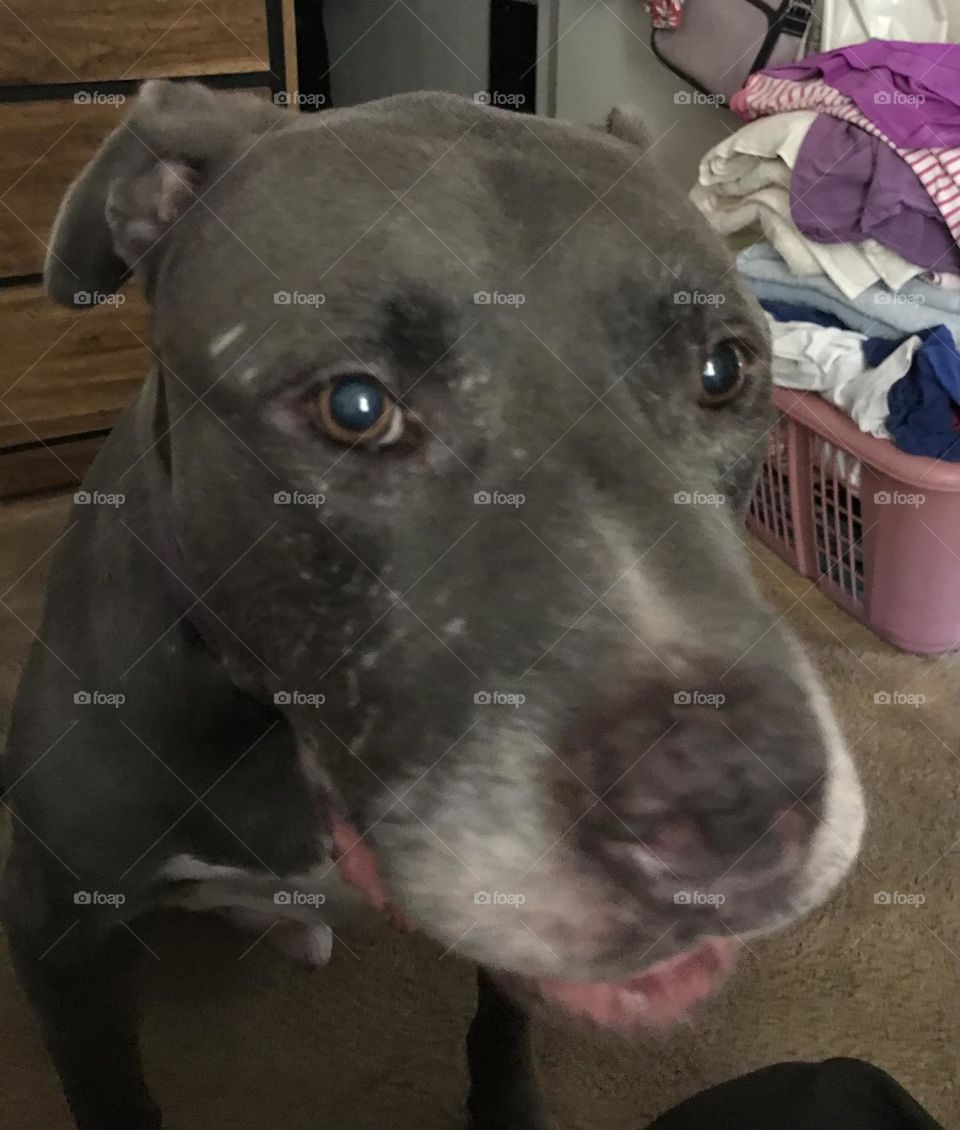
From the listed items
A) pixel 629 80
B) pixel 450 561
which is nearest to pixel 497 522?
pixel 450 561

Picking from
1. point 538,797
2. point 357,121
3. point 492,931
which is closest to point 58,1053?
point 492,931

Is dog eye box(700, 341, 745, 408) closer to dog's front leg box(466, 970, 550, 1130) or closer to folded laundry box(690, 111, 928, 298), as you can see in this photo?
dog's front leg box(466, 970, 550, 1130)

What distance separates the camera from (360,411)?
718 millimetres

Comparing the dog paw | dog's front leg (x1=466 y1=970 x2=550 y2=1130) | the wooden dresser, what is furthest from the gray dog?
the wooden dresser

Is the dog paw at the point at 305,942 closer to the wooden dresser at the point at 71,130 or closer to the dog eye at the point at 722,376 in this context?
the dog eye at the point at 722,376

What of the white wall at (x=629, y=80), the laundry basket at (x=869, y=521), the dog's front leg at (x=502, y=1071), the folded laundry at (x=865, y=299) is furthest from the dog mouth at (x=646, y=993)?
the white wall at (x=629, y=80)

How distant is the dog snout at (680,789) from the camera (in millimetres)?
600

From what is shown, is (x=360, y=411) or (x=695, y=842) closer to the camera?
(x=695, y=842)

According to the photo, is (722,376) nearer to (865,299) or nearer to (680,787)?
(680,787)

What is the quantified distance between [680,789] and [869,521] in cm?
143

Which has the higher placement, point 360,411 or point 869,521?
point 360,411

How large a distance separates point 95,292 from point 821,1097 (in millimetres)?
970

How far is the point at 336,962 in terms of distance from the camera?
4.57ft

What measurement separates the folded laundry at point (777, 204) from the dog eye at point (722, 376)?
1.06 meters
